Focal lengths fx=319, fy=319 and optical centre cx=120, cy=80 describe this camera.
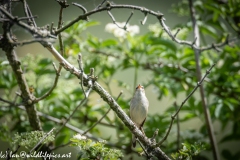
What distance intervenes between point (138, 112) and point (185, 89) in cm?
70

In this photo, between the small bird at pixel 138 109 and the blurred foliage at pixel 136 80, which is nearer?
the small bird at pixel 138 109

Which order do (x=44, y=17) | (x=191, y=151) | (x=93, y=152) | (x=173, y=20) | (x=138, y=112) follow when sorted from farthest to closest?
(x=173, y=20)
(x=44, y=17)
(x=138, y=112)
(x=191, y=151)
(x=93, y=152)

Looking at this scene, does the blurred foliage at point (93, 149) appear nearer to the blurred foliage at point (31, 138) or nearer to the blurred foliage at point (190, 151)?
the blurred foliage at point (31, 138)

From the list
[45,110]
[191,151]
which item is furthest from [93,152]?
[45,110]

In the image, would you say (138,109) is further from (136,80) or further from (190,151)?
(190,151)

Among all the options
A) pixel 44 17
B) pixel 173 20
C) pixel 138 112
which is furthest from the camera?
pixel 173 20

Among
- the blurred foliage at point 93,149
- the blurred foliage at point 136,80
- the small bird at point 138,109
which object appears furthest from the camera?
the blurred foliage at point 136,80

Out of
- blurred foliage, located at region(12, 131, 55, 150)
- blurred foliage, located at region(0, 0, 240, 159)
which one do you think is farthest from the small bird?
blurred foliage, located at region(12, 131, 55, 150)

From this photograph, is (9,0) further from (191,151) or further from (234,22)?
(234,22)

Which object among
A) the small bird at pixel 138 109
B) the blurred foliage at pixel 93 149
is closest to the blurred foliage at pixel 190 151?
the blurred foliage at pixel 93 149

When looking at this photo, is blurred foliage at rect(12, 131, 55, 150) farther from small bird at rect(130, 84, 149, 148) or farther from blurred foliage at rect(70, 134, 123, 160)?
small bird at rect(130, 84, 149, 148)

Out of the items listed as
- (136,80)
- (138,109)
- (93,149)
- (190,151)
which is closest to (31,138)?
(93,149)

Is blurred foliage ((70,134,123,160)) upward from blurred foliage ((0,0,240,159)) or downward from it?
downward

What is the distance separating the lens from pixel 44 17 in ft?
12.8
